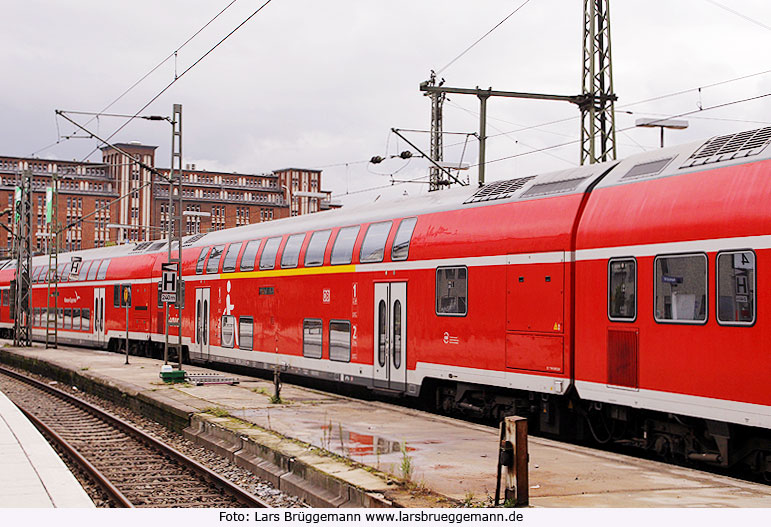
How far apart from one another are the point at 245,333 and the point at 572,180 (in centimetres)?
1215

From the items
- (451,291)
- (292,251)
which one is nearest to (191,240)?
(292,251)

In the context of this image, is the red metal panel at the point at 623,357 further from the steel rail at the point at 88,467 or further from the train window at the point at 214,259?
the train window at the point at 214,259

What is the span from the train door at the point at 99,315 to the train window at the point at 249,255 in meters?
13.6

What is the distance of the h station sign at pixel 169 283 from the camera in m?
22.2

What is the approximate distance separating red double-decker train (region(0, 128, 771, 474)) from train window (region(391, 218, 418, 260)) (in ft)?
0.12

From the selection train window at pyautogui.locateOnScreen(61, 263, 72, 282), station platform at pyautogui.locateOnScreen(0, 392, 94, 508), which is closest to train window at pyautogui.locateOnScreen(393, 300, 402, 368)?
station platform at pyautogui.locateOnScreen(0, 392, 94, 508)

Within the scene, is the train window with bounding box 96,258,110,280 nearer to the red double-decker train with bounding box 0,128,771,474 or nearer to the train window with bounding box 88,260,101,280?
the train window with bounding box 88,260,101,280

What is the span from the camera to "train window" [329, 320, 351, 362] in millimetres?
17984

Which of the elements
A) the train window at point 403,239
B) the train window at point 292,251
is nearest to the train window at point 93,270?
the train window at point 292,251

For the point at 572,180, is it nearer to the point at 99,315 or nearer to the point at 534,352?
the point at 534,352

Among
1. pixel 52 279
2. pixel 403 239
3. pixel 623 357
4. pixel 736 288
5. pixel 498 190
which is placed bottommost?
pixel 623 357

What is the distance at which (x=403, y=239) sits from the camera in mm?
16359
